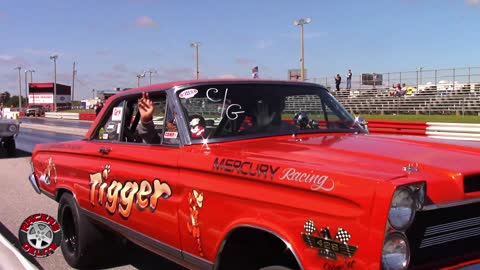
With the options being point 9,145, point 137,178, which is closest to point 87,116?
point 9,145

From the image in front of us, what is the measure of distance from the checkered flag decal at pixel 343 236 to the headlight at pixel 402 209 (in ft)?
0.68

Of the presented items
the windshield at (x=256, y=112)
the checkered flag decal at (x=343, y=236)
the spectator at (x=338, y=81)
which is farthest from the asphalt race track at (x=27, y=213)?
the spectator at (x=338, y=81)

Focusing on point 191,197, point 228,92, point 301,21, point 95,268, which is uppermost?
point 301,21

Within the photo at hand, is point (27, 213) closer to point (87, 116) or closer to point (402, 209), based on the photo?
point (402, 209)

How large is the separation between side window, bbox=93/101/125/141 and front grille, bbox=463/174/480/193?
3.05 m

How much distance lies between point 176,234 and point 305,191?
4.12ft

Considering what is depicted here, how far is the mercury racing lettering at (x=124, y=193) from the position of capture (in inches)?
146

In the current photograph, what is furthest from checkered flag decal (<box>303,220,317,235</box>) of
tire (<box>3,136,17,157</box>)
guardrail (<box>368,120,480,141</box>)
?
tire (<box>3,136,17,157</box>)

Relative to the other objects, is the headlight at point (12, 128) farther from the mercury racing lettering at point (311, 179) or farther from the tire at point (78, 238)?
the mercury racing lettering at point (311, 179)

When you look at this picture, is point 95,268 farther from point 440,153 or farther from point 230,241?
point 440,153

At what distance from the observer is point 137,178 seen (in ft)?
13.0

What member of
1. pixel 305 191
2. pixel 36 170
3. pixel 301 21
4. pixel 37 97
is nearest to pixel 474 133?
pixel 36 170

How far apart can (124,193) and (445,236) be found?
252cm

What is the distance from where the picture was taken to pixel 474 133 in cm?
1609
